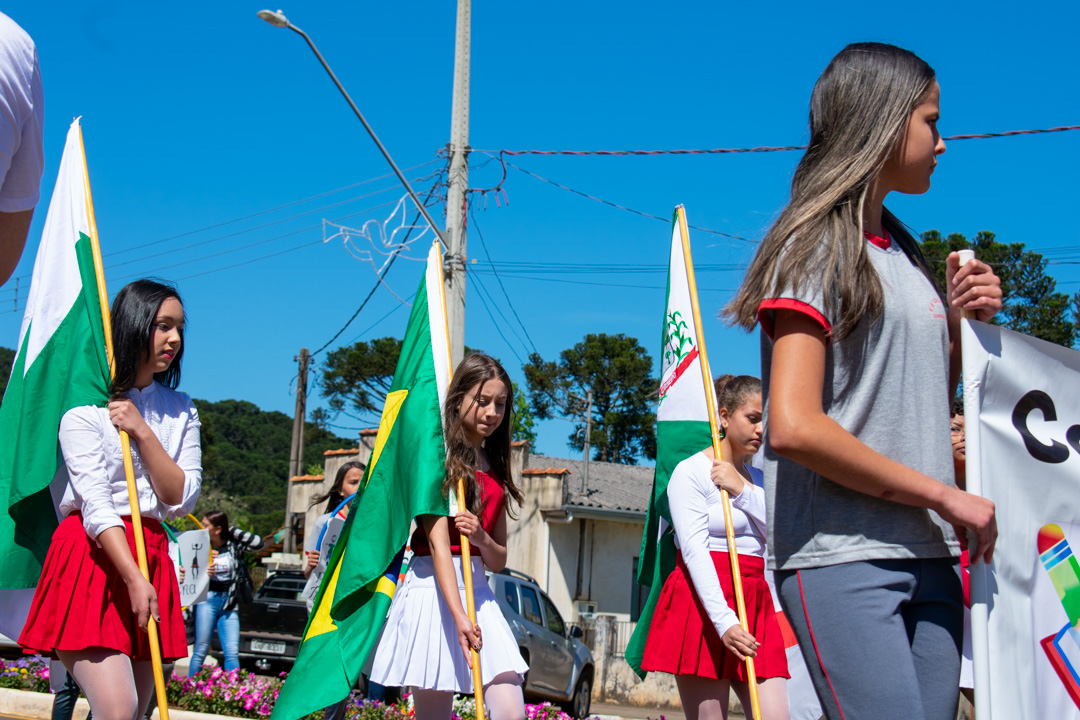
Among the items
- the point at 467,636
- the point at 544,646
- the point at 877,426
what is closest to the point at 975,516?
the point at 877,426

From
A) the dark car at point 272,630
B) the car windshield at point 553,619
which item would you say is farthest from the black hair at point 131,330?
the car windshield at point 553,619

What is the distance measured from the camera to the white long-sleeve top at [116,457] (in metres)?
3.64

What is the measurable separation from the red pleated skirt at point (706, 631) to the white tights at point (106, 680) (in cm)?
195

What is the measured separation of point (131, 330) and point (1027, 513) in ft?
10.8

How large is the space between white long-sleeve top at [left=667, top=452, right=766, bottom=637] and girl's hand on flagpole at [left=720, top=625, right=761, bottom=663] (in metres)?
0.34

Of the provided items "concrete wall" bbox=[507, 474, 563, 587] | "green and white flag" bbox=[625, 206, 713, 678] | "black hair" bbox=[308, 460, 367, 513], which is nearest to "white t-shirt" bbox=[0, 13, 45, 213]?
"green and white flag" bbox=[625, 206, 713, 678]

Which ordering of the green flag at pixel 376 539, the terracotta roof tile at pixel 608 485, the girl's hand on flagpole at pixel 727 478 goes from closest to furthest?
the girl's hand on flagpole at pixel 727 478 < the green flag at pixel 376 539 < the terracotta roof tile at pixel 608 485

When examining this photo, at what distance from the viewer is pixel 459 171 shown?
12312 mm

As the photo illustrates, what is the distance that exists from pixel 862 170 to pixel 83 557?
2.94 m

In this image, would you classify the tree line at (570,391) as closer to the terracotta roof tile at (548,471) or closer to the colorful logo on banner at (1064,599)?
the terracotta roof tile at (548,471)

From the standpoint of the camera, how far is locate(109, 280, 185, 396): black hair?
402 cm

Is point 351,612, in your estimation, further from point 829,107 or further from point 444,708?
point 829,107

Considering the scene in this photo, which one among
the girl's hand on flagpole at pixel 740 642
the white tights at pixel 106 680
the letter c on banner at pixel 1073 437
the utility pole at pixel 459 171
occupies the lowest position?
the white tights at pixel 106 680

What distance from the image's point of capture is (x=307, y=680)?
4.55 metres
